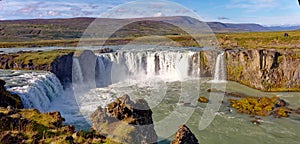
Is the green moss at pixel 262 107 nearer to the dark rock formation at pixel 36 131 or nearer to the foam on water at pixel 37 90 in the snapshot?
the foam on water at pixel 37 90

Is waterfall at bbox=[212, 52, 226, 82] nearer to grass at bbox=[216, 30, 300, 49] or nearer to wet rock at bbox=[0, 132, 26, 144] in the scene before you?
grass at bbox=[216, 30, 300, 49]

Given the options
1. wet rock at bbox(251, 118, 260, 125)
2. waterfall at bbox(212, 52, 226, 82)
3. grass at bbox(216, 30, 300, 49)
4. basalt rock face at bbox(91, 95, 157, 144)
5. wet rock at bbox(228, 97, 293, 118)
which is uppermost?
grass at bbox(216, 30, 300, 49)

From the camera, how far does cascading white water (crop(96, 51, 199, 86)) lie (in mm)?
40906

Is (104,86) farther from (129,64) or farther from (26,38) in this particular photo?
(26,38)

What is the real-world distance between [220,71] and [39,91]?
83.8 feet

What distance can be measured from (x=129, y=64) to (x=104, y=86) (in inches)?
324

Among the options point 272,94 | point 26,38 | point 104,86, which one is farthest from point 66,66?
point 26,38

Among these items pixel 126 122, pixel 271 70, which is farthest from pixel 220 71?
pixel 126 122

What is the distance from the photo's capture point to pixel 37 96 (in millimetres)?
21547

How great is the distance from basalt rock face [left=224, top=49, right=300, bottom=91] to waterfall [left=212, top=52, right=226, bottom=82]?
2.91m

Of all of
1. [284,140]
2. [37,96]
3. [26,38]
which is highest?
[26,38]

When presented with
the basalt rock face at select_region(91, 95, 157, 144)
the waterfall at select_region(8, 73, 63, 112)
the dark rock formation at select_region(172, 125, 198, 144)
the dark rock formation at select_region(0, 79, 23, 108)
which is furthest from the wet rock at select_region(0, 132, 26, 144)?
the waterfall at select_region(8, 73, 63, 112)

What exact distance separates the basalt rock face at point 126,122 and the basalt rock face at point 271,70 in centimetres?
2470

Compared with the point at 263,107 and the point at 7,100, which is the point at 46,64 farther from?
the point at 263,107
